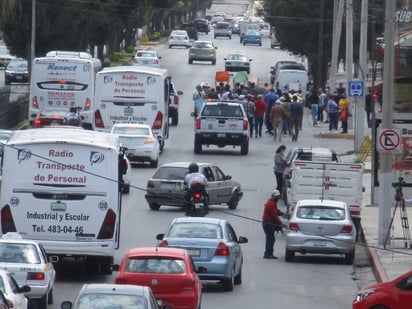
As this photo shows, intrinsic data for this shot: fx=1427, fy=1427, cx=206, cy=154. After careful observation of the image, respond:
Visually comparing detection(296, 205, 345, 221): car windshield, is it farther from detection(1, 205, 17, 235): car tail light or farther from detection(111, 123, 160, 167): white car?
detection(111, 123, 160, 167): white car

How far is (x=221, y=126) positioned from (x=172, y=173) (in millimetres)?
13817

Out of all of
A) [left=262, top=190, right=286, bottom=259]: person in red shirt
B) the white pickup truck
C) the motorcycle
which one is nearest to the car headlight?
[left=262, top=190, right=286, bottom=259]: person in red shirt

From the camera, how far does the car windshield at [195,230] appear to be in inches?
1025

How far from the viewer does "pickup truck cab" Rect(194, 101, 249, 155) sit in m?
51.6

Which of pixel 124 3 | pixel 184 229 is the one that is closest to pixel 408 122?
pixel 184 229

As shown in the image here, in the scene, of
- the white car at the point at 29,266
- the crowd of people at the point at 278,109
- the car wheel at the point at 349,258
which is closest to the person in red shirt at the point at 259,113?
the crowd of people at the point at 278,109

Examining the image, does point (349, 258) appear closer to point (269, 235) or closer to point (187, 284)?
point (269, 235)

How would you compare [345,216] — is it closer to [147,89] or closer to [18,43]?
[147,89]

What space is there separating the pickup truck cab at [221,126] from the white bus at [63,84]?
6981 mm

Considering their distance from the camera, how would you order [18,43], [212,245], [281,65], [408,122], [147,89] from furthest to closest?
1. [281,65]
2. [18,43]
3. [147,89]
4. [408,122]
5. [212,245]

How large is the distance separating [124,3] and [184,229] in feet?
217

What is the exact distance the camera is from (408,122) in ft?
124

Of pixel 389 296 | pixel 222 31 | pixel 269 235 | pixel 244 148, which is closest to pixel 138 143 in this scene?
pixel 244 148

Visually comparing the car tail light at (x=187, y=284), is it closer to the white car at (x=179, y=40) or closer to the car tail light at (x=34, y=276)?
the car tail light at (x=34, y=276)
